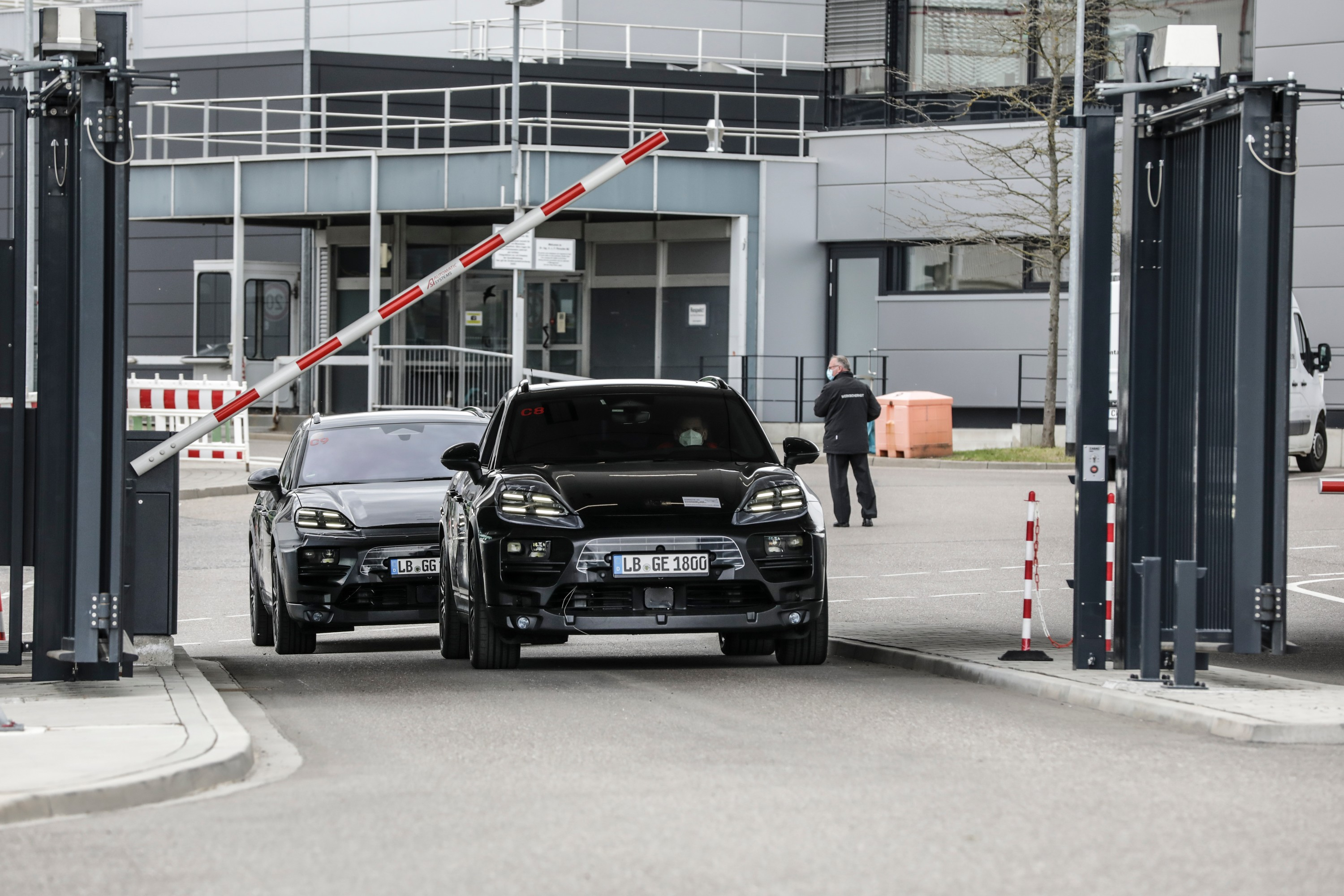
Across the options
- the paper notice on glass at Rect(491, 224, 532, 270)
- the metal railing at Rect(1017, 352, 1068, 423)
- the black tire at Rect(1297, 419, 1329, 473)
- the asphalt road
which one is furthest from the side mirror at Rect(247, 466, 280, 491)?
the metal railing at Rect(1017, 352, 1068, 423)

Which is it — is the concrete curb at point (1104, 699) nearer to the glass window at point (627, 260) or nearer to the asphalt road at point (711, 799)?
the asphalt road at point (711, 799)

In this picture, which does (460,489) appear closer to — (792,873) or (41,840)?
(41,840)

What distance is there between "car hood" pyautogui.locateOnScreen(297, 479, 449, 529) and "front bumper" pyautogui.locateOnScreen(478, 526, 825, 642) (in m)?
2.02

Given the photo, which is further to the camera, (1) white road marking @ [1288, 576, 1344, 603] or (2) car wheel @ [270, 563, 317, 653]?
(1) white road marking @ [1288, 576, 1344, 603]

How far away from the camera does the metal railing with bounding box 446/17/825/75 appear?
41.7 meters

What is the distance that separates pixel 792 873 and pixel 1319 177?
1222 inches

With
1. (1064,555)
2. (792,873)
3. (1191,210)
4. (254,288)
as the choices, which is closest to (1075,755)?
(792,873)

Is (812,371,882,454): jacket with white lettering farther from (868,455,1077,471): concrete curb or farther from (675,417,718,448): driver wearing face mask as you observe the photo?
(675,417,718,448): driver wearing face mask

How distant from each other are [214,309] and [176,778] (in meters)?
36.3

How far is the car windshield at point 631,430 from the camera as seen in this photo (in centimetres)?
1133

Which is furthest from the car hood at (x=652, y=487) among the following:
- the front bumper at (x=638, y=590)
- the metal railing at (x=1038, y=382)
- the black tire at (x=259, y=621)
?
the metal railing at (x=1038, y=382)

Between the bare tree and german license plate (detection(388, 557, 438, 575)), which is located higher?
the bare tree

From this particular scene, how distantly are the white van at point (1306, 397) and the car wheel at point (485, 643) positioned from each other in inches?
731

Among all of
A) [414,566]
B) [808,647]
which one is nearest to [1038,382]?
[414,566]
